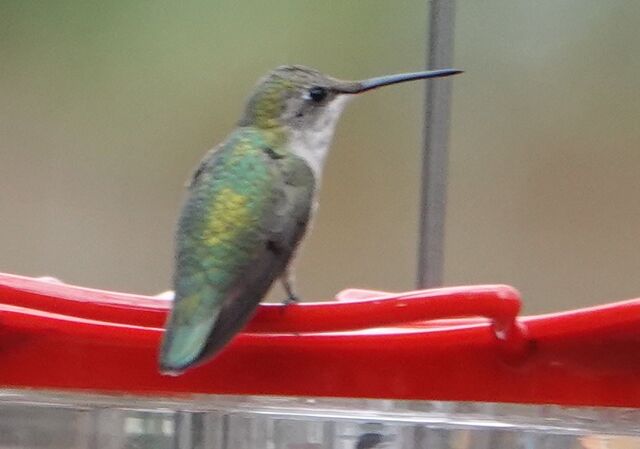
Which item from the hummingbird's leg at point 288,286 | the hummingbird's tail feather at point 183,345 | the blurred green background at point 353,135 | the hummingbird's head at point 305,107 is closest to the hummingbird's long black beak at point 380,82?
the hummingbird's head at point 305,107

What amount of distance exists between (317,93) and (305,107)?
0.06 ft

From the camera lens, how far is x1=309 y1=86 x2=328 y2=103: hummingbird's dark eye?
82 centimetres

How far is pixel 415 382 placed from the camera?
1.99 ft

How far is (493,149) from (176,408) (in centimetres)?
106

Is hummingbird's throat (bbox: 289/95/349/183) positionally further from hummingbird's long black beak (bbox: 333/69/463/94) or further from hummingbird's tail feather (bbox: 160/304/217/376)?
hummingbird's tail feather (bbox: 160/304/217/376)

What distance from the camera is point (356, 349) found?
61cm

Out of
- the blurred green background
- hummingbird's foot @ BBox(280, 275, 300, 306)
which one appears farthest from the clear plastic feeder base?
the blurred green background

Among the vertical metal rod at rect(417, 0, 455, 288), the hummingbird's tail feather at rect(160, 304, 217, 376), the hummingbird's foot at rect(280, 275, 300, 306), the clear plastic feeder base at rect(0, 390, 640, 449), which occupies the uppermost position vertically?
the vertical metal rod at rect(417, 0, 455, 288)

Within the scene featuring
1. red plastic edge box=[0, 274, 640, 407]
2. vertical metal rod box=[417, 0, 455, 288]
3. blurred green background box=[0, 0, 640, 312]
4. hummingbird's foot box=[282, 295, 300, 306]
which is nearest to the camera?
red plastic edge box=[0, 274, 640, 407]

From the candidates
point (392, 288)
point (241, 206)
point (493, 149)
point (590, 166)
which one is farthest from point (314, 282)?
point (241, 206)

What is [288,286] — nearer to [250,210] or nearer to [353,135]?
[250,210]

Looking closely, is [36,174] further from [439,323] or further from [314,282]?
[439,323]

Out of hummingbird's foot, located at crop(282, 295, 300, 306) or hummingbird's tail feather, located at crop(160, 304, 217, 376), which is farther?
hummingbird's foot, located at crop(282, 295, 300, 306)

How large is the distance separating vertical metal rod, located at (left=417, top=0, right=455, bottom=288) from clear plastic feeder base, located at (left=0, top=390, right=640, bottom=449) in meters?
0.13
